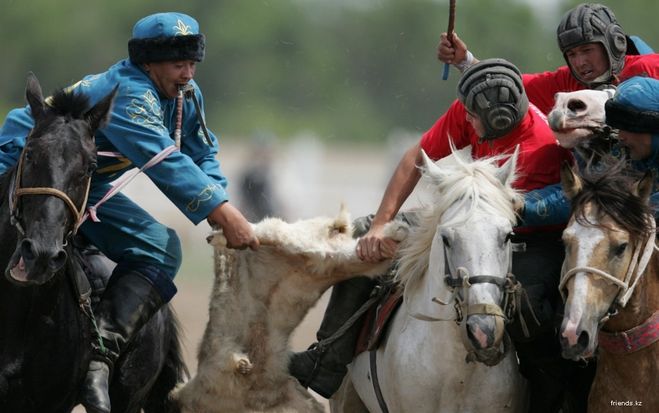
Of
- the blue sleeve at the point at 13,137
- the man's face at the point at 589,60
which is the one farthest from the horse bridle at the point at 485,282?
the blue sleeve at the point at 13,137

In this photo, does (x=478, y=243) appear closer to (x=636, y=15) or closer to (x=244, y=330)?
(x=244, y=330)

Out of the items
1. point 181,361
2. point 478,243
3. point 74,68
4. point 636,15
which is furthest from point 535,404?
point 636,15

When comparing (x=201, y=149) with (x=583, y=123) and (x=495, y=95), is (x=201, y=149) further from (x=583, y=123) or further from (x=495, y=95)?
(x=583, y=123)

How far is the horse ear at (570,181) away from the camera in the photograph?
5.41 metres

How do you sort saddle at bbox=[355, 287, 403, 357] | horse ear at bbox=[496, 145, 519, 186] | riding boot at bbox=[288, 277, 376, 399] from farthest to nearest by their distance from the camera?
riding boot at bbox=[288, 277, 376, 399], saddle at bbox=[355, 287, 403, 357], horse ear at bbox=[496, 145, 519, 186]

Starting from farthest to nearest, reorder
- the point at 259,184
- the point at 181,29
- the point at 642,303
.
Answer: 1. the point at 259,184
2. the point at 181,29
3. the point at 642,303

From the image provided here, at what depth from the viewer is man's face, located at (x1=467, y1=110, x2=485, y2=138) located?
6.02 metres

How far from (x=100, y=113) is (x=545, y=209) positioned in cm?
212

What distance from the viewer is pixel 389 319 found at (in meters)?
6.25

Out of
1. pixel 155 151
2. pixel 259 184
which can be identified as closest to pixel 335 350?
pixel 155 151

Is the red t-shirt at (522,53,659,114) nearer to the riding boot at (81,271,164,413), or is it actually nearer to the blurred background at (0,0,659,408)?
the riding boot at (81,271,164,413)

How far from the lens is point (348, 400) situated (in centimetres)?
675

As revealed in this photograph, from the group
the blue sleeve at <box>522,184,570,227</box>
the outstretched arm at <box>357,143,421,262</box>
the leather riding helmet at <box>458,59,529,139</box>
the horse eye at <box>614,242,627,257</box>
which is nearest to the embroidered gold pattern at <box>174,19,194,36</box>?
the outstretched arm at <box>357,143,421,262</box>

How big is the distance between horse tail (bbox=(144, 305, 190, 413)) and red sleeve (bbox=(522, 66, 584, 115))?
239cm
